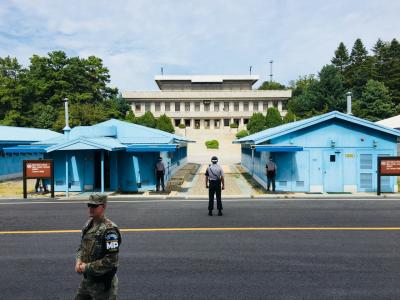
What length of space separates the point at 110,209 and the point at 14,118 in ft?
158

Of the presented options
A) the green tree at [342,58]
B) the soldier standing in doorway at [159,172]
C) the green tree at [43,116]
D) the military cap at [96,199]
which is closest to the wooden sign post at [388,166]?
the soldier standing in doorway at [159,172]

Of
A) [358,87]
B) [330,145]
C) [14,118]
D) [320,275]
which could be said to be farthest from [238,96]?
[320,275]

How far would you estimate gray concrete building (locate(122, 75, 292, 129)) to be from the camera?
78375mm

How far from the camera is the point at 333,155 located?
18.4 m

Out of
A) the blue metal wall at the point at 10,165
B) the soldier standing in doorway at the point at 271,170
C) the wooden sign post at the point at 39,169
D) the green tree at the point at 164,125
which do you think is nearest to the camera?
the wooden sign post at the point at 39,169

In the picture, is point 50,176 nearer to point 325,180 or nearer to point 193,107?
point 325,180

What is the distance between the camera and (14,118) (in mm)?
53562

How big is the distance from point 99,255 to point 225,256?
14.7 feet

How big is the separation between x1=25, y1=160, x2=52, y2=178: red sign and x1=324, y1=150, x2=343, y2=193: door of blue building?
1435cm

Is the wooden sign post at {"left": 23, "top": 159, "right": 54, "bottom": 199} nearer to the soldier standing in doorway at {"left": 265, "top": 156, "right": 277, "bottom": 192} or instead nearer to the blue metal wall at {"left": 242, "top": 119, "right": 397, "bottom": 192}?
the soldier standing in doorway at {"left": 265, "top": 156, "right": 277, "bottom": 192}

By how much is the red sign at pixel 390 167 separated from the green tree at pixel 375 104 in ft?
148

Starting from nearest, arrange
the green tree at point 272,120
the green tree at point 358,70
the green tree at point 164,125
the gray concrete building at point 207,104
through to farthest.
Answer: the green tree at point 272,120, the green tree at point 164,125, the green tree at point 358,70, the gray concrete building at point 207,104

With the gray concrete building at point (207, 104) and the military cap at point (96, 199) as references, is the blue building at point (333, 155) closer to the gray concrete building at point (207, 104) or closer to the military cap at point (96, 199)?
the military cap at point (96, 199)

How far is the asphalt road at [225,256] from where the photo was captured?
5.88 m
